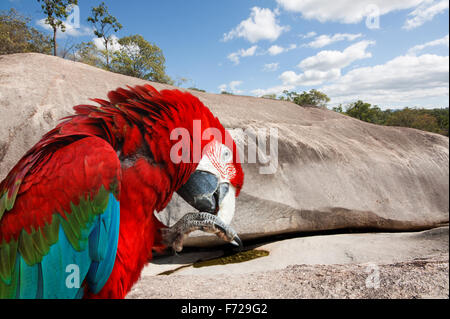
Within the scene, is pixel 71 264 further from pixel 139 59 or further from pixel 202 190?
pixel 139 59

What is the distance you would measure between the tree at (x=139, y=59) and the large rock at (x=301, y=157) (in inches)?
7.9

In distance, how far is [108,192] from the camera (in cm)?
69

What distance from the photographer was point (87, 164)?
2.19 feet

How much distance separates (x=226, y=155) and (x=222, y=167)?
7cm

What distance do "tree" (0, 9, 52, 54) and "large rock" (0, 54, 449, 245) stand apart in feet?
1.01

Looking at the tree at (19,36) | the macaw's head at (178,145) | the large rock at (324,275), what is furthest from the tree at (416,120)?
the tree at (19,36)

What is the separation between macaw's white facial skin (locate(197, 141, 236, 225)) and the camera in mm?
1012

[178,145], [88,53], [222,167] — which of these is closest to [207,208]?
[222,167]

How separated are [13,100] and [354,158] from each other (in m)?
3.90

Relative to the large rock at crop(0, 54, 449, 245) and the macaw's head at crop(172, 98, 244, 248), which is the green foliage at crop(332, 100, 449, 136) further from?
the macaw's head at crop(172, 98, 244, 248)

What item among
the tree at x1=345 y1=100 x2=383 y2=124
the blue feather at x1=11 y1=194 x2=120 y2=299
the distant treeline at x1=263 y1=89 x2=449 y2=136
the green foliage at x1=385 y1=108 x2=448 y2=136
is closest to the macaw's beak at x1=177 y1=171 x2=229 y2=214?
the blue feather at x1=11 y1=194 x2=120 y2=299

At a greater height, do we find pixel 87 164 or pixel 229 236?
pixel 87 164

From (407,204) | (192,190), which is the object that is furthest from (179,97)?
(407,204)

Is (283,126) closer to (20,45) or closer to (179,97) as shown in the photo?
(179,97)
